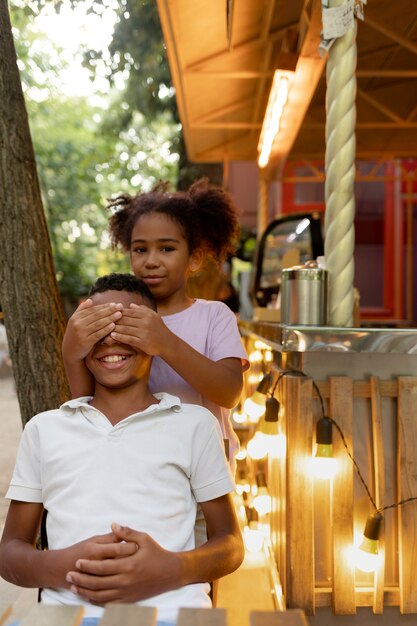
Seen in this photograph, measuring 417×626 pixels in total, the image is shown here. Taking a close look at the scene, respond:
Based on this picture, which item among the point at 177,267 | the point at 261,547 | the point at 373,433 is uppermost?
the point at 177,267

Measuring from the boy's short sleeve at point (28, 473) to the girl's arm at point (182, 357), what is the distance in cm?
36

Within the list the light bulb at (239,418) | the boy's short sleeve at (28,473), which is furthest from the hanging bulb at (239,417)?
the boy's short sleeve at (28,473)

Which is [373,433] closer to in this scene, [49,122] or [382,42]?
[382,42]

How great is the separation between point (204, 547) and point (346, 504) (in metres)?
0.93

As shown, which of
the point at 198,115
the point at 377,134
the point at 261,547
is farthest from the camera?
the point at 377,134

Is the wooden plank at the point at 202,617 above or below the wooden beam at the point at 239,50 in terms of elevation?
below

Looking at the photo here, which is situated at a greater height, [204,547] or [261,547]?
[204,547]

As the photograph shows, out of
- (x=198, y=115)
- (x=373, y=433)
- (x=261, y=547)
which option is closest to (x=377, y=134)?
(x=198, y=115)

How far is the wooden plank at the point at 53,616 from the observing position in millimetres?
1259

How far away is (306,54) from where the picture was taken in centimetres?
502

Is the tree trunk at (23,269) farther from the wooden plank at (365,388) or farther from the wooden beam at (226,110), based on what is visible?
the wooden beam at (226,110)

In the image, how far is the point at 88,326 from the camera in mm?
2146

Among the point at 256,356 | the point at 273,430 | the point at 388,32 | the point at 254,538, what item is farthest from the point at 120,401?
the point at 388,32

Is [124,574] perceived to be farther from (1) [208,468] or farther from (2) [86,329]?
(2) [86,329]
